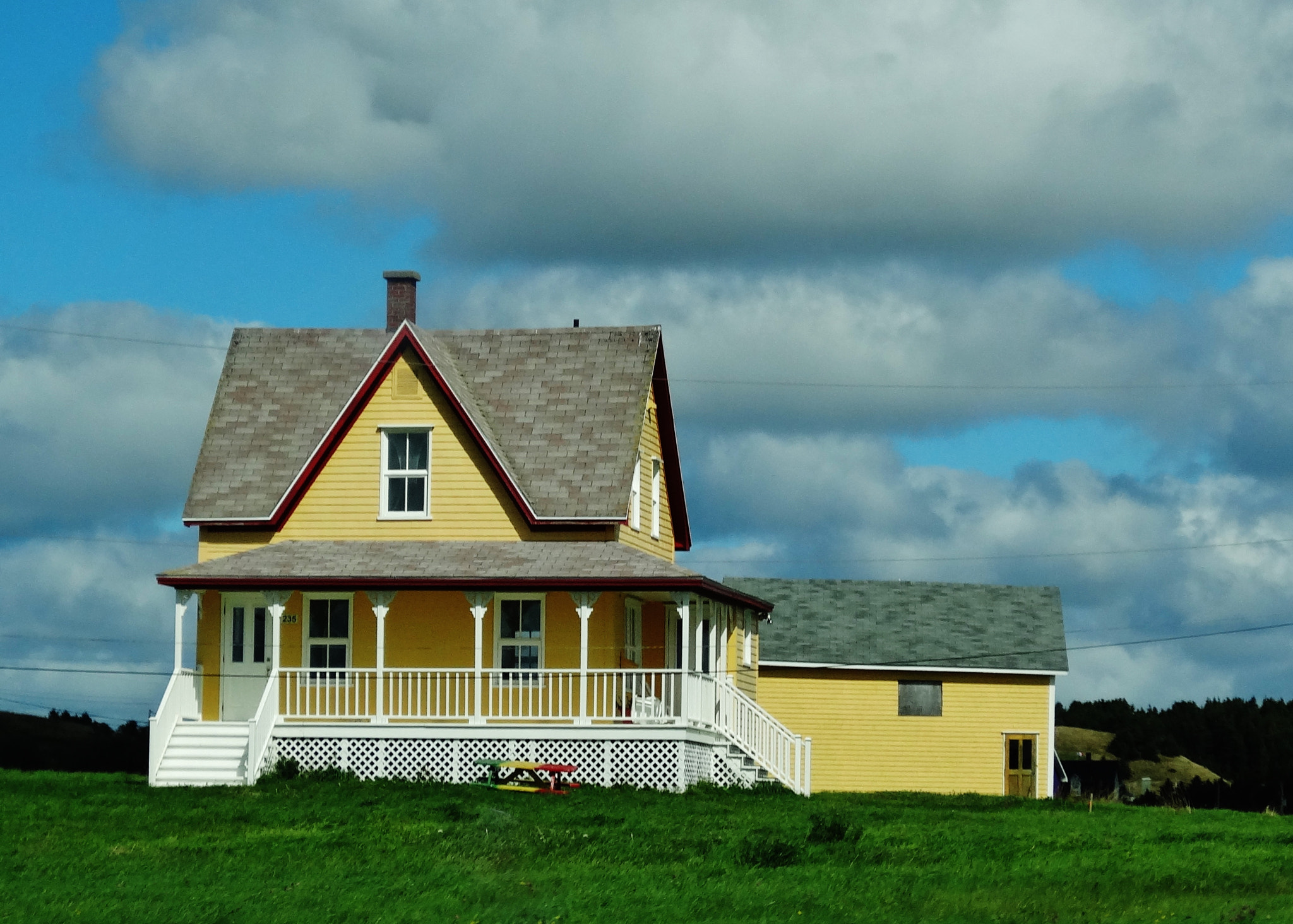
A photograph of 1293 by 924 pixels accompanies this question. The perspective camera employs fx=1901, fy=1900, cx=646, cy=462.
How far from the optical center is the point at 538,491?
3294cm

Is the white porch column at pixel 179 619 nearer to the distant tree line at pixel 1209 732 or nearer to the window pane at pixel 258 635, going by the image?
the window pane at pixel 258 635

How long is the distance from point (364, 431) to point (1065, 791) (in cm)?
2615

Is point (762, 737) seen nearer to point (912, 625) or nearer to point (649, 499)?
point (649, 499)

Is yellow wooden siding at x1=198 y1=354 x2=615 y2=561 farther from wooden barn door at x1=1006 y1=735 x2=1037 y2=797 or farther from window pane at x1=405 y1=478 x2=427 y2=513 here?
wooden barn door at x1=1006 y1=735 x2=1037 y2=797

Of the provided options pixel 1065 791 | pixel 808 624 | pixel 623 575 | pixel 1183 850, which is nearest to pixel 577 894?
pixel 1183 850

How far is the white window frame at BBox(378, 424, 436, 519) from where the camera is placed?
33188mm

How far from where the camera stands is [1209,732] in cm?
7881

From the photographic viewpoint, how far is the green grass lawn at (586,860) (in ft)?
56.2

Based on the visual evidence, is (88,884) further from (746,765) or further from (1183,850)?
(746,765)

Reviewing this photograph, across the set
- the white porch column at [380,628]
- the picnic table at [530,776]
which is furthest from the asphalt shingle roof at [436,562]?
the picnic table at [530,776]

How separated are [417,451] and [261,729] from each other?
5.97m

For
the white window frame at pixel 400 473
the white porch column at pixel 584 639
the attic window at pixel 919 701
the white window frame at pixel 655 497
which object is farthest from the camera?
the attic window at pixel 919 701

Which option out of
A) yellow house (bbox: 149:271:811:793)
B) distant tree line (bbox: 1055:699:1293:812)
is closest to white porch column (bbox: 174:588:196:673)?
yellow house (bbox: 149:271:811:793)

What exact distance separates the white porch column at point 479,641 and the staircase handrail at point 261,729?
3206 mm
